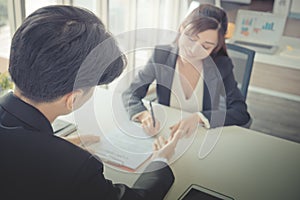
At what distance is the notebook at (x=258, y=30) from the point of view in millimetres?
2912

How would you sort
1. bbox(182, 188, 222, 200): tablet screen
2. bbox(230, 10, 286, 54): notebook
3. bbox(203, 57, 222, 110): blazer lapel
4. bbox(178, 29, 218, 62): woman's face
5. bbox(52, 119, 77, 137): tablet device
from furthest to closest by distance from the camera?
bbox(230, 10, 286, 54): notebook, bbox(203, 57, 222, 110): blazer lapel, bbox(178, 29, 218, 62): woman's face, bbox(52, 119, 77, 137): tablet device, bbox(182, 188, 222, 200): tablet screen

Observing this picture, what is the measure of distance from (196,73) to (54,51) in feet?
3.67

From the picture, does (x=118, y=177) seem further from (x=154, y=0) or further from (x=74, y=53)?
(x=154, y=0)

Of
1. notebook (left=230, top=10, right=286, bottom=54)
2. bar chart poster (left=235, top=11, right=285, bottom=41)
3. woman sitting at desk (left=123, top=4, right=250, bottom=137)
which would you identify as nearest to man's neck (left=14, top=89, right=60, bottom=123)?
woman sitting at desk (left=123, top=4, right=250, bottom=137)

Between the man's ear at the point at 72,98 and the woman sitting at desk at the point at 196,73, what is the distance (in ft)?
2.21

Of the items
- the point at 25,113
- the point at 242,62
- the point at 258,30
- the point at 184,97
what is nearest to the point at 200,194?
the point at 25,113

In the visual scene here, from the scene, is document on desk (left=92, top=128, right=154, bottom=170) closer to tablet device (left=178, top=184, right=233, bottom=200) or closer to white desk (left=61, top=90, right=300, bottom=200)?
white desk (left=61, top=90, right=300, bottom=200)

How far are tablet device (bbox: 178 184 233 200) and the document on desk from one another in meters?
0.19

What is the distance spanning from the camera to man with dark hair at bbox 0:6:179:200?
2.41ft

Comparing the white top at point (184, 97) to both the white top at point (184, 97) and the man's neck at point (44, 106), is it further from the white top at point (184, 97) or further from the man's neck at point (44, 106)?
the man's neck at point (44, 106)

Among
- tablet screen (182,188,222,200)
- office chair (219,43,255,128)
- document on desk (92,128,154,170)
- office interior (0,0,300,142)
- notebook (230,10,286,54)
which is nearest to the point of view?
tablet screen (182,188,222,200)

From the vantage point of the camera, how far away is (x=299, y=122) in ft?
9.74

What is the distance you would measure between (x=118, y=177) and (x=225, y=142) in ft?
1.48

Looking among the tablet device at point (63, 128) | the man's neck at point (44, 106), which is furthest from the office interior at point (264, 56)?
the man's neck at point (44, 106)
